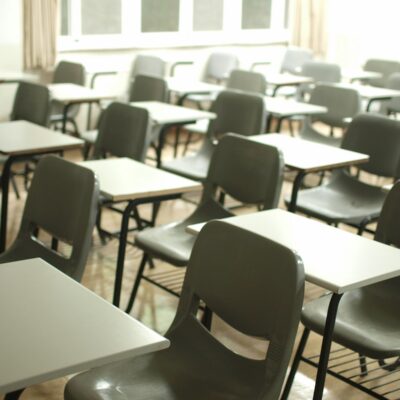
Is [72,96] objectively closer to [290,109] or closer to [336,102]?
[290,109]

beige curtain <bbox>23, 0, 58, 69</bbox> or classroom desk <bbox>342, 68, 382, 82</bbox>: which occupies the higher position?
beige curtain <bbox>23, 0, 58, 69</bbox>

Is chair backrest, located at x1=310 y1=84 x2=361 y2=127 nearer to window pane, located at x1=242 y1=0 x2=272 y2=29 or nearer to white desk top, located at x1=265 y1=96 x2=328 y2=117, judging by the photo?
white desk top, located at x1=265 y1=96 x2=328 y2=117

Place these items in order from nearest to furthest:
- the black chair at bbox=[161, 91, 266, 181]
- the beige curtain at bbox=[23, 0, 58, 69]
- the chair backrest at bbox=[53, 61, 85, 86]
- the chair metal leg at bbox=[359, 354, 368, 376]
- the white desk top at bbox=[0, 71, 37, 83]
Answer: the chair metal leg at bbox=[359, 354, 368, 376], the black chair at bbox=[161, 91, 266, 181], the white desk top at bbox=[0, 71, 37, 83], the chair backrest at bbox=[53, 61, 85, 86], the beige curtain at bbox=[23, 0, 58, 69]

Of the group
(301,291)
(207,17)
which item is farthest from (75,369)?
(207,17)

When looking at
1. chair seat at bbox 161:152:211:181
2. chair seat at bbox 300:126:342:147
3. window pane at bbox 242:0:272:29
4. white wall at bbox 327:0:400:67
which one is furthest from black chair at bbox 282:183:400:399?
white wall at bbox 327:0:400:67

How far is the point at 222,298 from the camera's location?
2.35m

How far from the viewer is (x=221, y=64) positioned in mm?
8344

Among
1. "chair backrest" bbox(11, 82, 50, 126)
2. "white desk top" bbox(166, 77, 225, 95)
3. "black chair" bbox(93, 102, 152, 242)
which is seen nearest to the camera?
"black chair" bbox(93, 102, 152, 242)

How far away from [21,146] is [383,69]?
5.04m

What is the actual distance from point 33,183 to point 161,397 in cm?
122

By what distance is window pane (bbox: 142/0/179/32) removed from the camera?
7.96m

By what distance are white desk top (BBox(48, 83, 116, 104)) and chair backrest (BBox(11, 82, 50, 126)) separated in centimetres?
32

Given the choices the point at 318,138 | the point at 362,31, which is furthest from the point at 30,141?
the point at 362,31

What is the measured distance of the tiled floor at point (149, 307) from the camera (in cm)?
317
